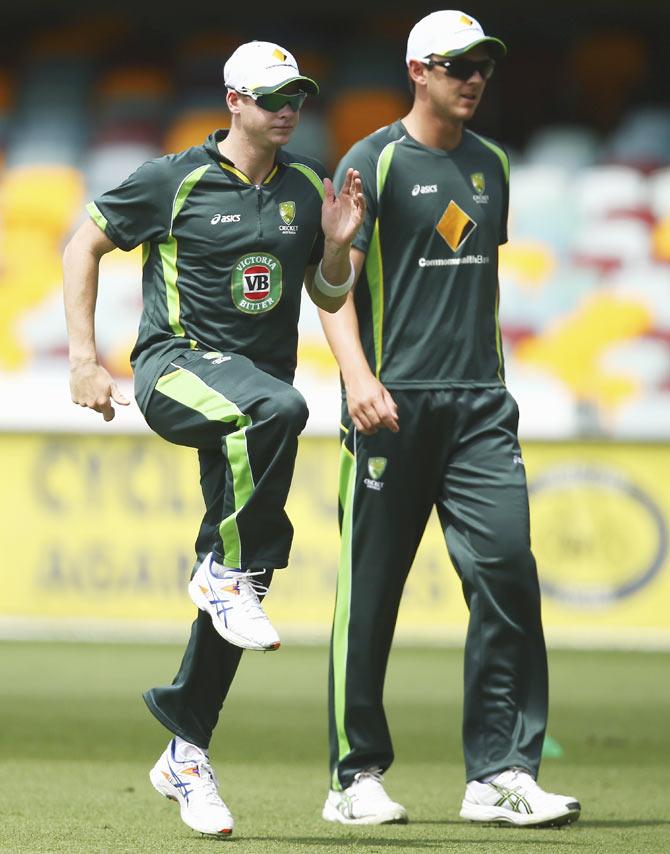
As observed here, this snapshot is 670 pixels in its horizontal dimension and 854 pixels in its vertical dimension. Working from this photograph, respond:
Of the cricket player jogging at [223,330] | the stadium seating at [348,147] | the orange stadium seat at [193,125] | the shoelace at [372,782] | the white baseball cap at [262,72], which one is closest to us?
the cricket player jogging at [223,330]

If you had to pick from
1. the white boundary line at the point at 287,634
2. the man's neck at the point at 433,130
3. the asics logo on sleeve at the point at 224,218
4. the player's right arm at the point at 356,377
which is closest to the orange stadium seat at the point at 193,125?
the white boundary line at the point at 287,634

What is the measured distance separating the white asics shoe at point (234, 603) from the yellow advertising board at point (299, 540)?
5.80 meters

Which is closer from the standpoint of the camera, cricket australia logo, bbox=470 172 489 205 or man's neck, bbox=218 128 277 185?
man's neck, bbox=218 128 277 185

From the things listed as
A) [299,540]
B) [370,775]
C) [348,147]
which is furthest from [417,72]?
[348,147]

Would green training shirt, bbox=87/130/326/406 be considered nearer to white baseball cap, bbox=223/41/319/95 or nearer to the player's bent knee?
white baseball cap, bbox=223/41/319/95

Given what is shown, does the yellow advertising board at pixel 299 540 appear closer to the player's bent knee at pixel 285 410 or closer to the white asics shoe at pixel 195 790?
the white asics shoe at pixel 195 790

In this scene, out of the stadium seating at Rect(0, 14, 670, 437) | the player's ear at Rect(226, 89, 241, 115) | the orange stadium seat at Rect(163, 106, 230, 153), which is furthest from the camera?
the orange stadium seat at Rect(163, 106, 230, 153)

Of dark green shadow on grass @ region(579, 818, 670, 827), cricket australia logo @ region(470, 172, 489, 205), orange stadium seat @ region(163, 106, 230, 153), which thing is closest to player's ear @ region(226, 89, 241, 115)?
cricket australia logo @ region(470, 172, 489, 205)

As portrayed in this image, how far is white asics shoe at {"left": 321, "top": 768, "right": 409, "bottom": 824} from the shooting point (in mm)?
4773

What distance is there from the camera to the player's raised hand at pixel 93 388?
14.0ft

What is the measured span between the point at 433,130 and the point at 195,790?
7.17 ft

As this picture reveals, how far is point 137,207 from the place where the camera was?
4410mm

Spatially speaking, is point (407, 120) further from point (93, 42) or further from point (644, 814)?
point (93, 42)

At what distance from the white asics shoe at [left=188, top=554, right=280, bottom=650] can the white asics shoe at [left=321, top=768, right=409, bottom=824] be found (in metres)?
0.87
